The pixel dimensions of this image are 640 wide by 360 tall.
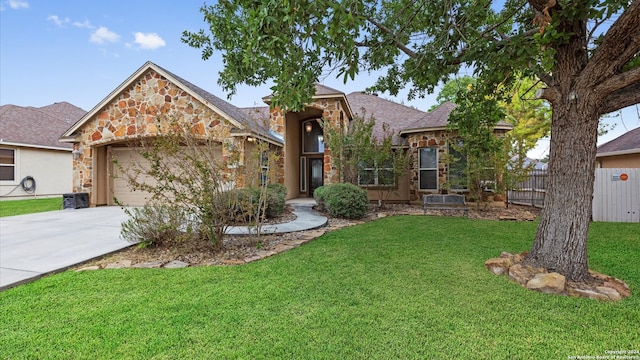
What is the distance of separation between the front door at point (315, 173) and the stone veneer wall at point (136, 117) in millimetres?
6087

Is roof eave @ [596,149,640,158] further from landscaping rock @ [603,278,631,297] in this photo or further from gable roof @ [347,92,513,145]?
landscaping rock @ [603,278,631,297]

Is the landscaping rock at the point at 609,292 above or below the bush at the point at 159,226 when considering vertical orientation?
below

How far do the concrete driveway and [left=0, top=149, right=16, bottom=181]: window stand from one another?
31.5 feet

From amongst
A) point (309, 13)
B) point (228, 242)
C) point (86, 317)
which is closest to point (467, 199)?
point (228, 242)

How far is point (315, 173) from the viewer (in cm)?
1558

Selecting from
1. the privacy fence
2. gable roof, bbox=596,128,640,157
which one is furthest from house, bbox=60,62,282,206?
gable roof, bbox=596,128,640,157

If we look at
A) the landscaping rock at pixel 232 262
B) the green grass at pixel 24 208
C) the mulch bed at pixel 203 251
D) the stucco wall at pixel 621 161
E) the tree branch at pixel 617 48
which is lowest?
the landscaping rock at pixel 232 262

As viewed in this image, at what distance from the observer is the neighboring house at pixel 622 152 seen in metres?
12.1

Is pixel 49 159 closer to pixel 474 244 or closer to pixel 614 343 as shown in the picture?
pixel 474 244

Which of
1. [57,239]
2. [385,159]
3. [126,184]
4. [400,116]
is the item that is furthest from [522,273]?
[126,184]

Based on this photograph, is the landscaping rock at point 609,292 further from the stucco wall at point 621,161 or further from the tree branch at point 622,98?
the stucco wall at point 621,161

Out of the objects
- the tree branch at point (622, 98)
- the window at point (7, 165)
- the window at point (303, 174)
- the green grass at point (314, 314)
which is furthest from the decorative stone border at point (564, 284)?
the window at point (7, 165)

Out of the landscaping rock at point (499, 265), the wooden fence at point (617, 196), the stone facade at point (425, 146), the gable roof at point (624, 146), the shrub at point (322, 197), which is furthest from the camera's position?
the stone facade at point (425, 146)

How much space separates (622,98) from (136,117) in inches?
528
